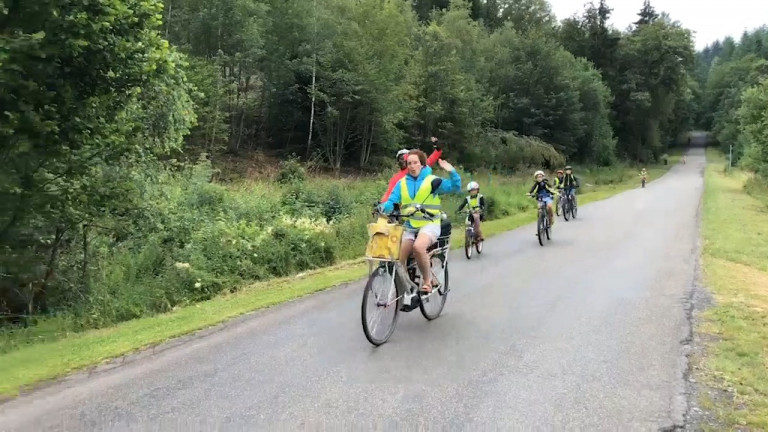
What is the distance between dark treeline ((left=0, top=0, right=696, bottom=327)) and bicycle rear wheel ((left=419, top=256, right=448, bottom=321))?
455cm

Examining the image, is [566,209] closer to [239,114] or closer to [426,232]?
[426,232]

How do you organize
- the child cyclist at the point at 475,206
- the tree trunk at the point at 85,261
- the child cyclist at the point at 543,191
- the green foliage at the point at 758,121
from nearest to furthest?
the tree trunk at the point at 85,261
the child cyclist at the point at 475,206
the child cyclist at the point at 543,191
the green foliage at the point at 758,121

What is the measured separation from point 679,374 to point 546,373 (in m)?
1.28

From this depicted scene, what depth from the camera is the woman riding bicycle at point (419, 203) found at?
275 inches

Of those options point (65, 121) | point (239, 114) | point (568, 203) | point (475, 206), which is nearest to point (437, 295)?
point (65, 121)

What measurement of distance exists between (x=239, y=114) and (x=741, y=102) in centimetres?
5032

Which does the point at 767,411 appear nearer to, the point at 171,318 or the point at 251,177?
the point at 171,318

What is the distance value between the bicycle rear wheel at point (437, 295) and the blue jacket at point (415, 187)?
37.7 inches

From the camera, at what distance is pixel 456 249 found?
1490 cm

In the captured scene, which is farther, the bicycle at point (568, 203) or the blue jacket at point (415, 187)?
the bicycle at point (568, 203)

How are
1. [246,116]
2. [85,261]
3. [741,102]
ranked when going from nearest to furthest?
1. [85,261]
2. [246,116]
3. [741,102]

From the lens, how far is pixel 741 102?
59.3 m

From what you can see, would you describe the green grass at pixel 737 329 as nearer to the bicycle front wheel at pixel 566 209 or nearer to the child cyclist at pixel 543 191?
the child cyclist at pixel 543 191

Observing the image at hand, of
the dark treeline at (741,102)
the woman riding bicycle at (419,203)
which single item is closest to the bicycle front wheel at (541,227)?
the woman riding bicycle at (419,203)
